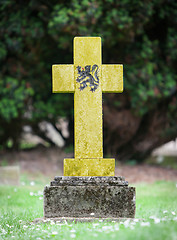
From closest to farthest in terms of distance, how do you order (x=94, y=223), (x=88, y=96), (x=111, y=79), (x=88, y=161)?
(x=94, y=223), (x=88, y=161), (x=88, y=96), (x=111, y=79)

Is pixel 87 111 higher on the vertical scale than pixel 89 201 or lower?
higher

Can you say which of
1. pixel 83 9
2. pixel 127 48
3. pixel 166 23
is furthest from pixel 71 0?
pixel 166 23

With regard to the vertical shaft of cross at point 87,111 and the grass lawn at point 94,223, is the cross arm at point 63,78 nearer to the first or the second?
the vertical shaft of cross at point 87,111

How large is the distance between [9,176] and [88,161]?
160 inches

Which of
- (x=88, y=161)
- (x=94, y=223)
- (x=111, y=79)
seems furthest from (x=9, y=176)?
(x=94, y=223)

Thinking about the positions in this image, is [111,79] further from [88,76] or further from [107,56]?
[107,56]

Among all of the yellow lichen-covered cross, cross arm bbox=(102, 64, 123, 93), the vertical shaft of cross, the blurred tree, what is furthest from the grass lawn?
the blurred tree

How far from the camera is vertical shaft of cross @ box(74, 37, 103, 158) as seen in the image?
4375 mm

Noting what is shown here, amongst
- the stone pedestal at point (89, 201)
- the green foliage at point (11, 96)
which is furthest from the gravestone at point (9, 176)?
the stone pedestal at point (89, 201)

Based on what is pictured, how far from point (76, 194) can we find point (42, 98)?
6.67 m

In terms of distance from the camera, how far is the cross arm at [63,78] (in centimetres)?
449

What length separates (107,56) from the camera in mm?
9469

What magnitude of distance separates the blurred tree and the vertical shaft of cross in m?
3.58

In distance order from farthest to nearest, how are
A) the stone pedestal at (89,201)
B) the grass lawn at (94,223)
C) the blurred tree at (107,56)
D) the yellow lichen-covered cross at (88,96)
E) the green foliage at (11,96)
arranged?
the green foliage at (11,96) < the blurred tree at (107,56) < the yellow lichen-covered cross at (88,96) < the stone pedestal at (89,201) < the grass lawn at (94,223)
